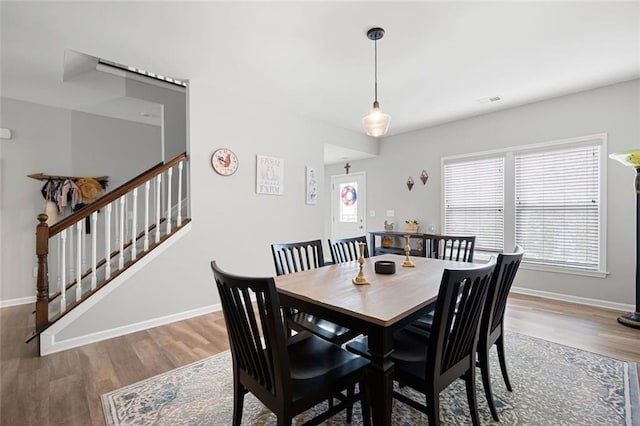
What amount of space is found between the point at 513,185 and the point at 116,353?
5.06 metres

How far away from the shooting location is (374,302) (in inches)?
55.7

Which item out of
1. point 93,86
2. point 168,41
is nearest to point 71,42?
point 168,41

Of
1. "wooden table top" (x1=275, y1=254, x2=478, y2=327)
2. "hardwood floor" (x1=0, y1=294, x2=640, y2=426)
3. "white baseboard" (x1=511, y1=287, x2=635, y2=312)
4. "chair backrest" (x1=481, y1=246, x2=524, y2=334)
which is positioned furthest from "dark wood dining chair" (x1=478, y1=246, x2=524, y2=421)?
"white baseboard" (x1=511, y1=287, x2=635, y2=312)

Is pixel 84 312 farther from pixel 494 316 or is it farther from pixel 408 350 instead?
pixel 494 316

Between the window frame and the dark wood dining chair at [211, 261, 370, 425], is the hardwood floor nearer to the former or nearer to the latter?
the window frame

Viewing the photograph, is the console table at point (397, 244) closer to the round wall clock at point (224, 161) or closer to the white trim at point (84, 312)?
the round wall clock at point (224, 161)

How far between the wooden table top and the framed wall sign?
6.66 ft

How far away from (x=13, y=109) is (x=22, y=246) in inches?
70.1

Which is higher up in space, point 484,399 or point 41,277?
point 41,277

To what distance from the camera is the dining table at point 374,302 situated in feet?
4.01

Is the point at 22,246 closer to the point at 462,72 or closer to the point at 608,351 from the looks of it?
the point at 462,72

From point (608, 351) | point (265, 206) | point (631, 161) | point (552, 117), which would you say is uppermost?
point (552, 117)

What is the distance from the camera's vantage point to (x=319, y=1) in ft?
6.55

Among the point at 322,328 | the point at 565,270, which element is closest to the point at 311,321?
the point at 322,328
